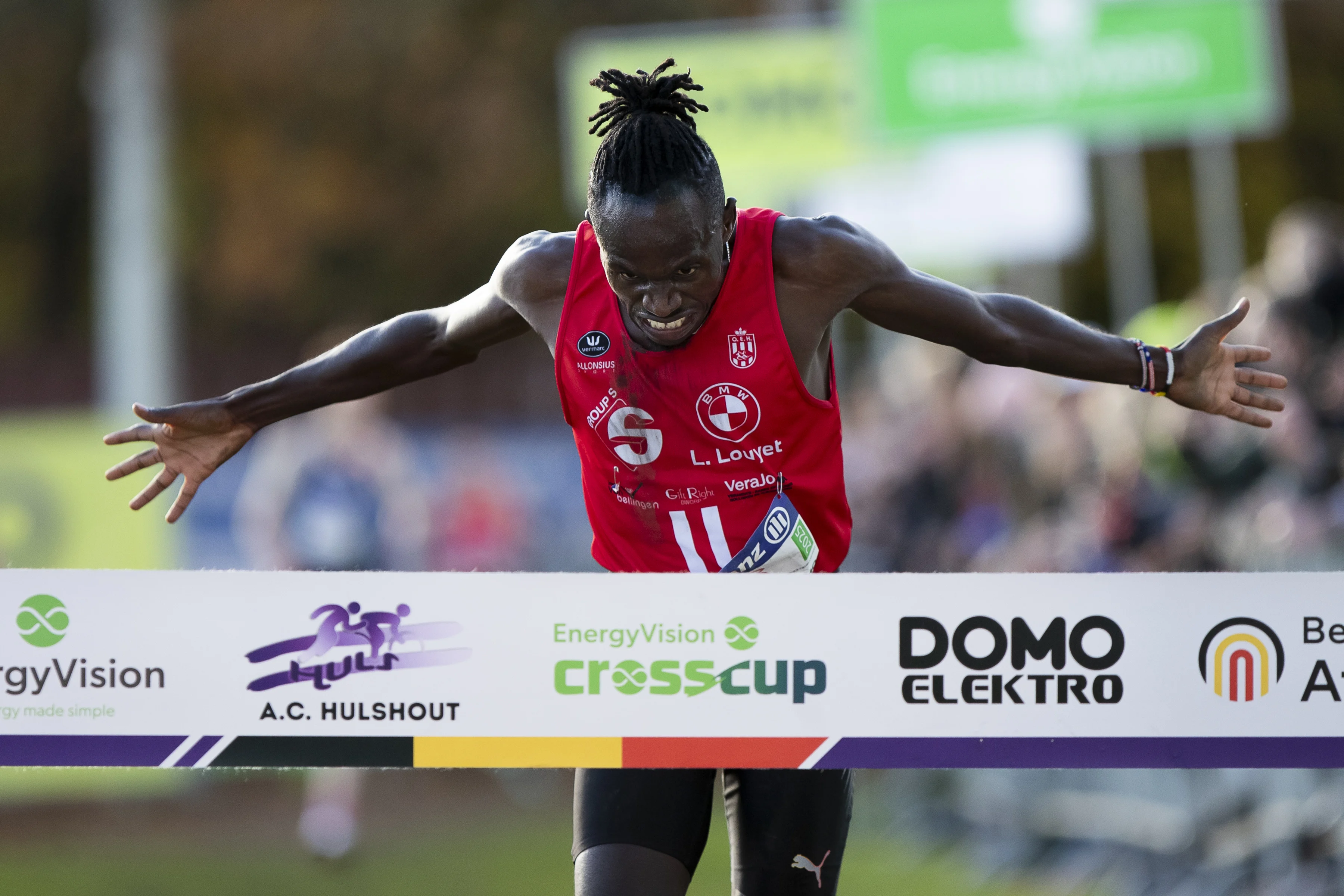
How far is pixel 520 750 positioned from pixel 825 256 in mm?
1274

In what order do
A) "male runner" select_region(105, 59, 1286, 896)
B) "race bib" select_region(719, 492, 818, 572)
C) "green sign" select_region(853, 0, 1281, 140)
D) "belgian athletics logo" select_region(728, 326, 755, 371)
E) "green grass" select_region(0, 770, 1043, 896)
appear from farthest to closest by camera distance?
"green sign" select_region(853, 0, 1281, 140) → "green grass" select_region(0, 770, 1043, 896) → "race bib" select_region(719, 492, 818, 572) → "belgian athletics logo" select_region(728, 326, 755, 371) → "male runner" select_region(105, 59, 1286, 896)

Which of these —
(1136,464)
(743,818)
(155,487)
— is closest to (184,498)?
(155,487)

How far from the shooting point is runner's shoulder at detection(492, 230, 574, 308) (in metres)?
3.82

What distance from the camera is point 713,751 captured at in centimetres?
349

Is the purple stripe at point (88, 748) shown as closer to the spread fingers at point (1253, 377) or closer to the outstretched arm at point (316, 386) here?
the outstretched arm at point (316, 386)

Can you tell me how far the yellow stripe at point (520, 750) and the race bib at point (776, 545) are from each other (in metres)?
0.52

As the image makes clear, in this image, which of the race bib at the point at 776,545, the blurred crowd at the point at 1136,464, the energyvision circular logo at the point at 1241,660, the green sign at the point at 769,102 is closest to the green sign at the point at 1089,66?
the green sign at the point at 769,102

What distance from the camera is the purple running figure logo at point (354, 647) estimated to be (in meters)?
3.50

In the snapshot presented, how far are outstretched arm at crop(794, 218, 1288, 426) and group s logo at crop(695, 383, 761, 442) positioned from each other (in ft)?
0.88

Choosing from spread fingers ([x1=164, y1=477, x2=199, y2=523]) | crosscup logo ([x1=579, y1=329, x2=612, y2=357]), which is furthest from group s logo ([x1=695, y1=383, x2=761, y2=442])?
spread fingers ([x1=164, y1=477, x2=199, y2=523])

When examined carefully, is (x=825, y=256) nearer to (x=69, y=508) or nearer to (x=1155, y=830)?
(x=1155, y=830)

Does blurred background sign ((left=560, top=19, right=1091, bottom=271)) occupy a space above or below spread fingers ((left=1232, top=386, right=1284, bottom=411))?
above

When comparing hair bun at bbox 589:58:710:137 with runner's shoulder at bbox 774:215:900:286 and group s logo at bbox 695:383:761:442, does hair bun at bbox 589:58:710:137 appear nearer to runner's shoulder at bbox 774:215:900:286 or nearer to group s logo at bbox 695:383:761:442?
runner's shoulder at bbox 774:215:900:286

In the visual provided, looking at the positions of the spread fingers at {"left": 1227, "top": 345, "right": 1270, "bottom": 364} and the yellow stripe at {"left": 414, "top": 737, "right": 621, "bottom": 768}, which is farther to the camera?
the spread fingers at {"left": 1227, "top": 345, "right": 1270, "bottom": 364}
